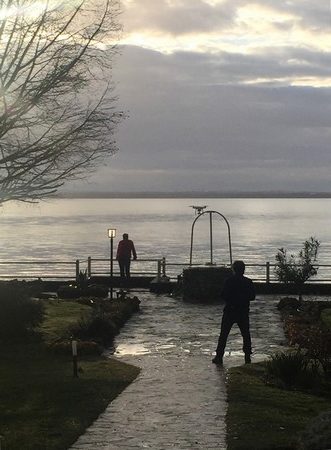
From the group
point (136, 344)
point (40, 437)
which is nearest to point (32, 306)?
point (136, 344)

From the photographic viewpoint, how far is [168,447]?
9.00 metres

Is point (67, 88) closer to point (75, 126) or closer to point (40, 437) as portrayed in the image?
point (75, 126)

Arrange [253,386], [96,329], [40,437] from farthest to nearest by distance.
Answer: [96,329], [253,386], [40,437]

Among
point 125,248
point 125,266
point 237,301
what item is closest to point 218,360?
point 237,301

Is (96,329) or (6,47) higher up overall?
(6,47)

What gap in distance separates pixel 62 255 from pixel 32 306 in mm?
72963

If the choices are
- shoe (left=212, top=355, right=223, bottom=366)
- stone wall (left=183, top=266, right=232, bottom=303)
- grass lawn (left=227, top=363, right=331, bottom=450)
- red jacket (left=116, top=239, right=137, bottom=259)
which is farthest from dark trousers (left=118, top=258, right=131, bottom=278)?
grass lawn (left=227, top=363, right=331, bottom=450)

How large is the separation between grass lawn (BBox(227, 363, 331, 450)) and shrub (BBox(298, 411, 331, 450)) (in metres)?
1.41

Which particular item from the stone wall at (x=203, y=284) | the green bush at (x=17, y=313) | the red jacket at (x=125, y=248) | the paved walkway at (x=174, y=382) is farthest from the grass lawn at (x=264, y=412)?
the red jacket at (x=125, y=248)

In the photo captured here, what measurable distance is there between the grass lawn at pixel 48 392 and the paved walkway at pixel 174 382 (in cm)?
28

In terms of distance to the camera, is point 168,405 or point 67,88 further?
point 67,88

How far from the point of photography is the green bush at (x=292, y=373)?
13007 millimetres

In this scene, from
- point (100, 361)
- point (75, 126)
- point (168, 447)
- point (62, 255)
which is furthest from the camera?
→ point (62, 255)

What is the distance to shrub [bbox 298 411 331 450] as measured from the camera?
7270 mm
